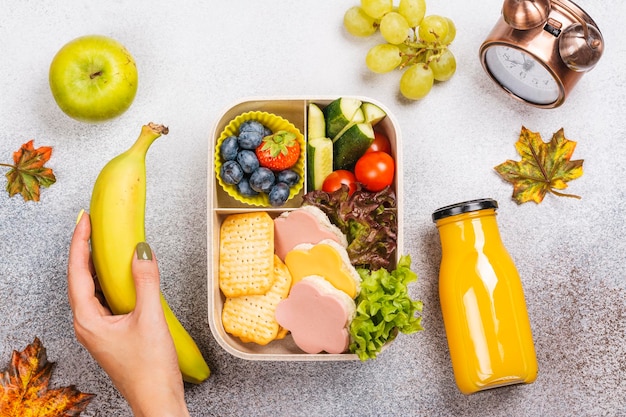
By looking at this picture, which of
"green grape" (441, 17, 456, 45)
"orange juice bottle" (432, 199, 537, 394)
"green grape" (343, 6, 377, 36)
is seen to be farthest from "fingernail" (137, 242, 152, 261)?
"green grape" (441, 17, 456, 45)

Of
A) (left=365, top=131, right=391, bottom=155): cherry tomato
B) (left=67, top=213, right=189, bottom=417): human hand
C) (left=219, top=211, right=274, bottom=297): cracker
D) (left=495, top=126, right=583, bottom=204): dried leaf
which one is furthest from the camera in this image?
(left=495, top=126, right=583, bottom=204): dried leaf

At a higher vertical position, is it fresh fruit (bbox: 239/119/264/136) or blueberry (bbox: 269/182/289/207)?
fresh fruit (bbox: 239/119/264/136)

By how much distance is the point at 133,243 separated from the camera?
1.28 m

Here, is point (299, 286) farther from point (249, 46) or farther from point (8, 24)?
point (8, 24)

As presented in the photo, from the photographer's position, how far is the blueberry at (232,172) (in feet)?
4.30

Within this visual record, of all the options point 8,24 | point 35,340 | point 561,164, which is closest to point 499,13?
point 561,164

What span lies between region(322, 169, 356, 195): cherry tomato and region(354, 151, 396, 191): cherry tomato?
0.03m

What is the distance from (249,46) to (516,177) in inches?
30.7

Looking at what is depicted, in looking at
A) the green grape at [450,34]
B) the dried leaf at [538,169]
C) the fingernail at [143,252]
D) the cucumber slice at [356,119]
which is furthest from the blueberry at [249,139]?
the dried leaf at [538,169]

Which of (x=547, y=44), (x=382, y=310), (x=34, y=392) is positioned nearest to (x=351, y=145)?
(x=382, y=310)

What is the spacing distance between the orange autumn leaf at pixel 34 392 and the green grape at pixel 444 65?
3.92ft

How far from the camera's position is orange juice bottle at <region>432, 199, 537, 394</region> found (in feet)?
4.39

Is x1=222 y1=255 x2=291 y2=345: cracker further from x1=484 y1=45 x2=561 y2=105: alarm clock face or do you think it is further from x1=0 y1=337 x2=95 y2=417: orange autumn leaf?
x1=484 y1=45 x2=561 y2=105: alarm clock face

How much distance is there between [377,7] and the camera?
4.75 feet
